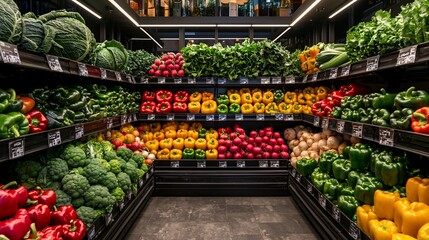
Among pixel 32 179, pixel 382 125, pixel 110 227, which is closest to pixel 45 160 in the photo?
pixel 32 179

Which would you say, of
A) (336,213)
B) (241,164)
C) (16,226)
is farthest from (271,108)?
(16,226)

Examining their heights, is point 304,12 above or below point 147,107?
above

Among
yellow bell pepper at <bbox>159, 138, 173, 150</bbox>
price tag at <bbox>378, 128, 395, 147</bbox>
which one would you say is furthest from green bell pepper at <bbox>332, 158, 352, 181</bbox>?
yellow bell pepper at <bbox>159, 138, 173, 150</bbox>

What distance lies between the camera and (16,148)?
1872 millimetres

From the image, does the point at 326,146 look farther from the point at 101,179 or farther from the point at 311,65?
the point at 101,179

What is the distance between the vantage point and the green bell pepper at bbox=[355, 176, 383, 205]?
2.63m

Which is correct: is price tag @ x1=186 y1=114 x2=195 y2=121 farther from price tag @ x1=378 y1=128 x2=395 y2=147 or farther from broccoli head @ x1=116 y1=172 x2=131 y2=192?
price tag @ x1=378 y1=128 x2=395 y2=147

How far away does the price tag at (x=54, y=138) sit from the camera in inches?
90.1

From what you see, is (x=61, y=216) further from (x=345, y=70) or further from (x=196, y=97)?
(x=196, y=97)

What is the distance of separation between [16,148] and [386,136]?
2369 mm

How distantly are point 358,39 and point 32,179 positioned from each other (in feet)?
9.81

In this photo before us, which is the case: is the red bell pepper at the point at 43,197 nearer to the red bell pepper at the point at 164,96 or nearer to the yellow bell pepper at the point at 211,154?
the yellow bell pepper at the point at 211,154

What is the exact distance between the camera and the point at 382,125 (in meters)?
2.58

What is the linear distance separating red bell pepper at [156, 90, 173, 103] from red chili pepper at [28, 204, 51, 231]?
3452 mm
